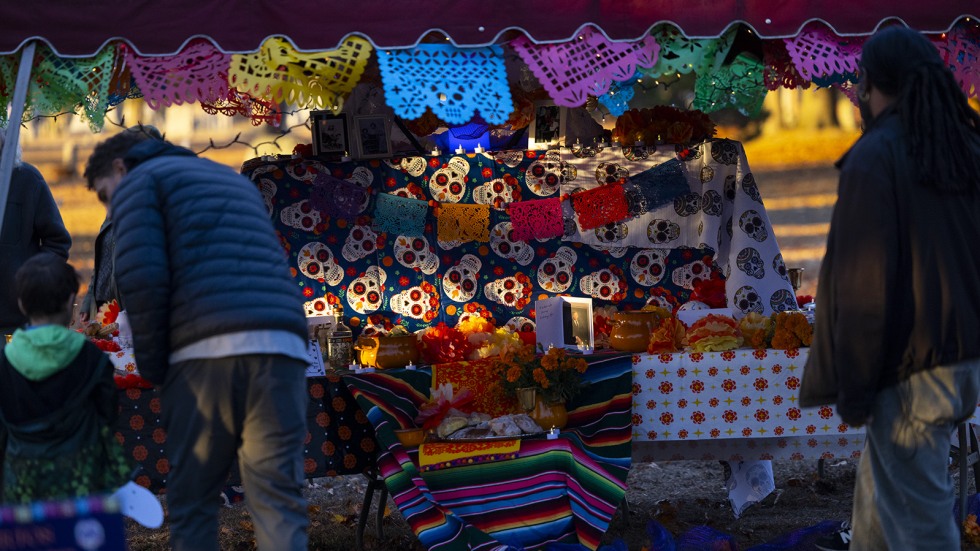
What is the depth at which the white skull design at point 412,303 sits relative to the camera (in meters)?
6.99

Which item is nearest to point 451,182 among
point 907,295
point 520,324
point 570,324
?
point 520,324

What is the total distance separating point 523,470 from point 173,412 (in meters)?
1.99

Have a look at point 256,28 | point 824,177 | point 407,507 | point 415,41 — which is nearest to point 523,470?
point 407,507

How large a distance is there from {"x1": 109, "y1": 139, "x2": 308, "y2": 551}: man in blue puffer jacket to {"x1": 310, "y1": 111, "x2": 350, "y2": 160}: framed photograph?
3319 mm

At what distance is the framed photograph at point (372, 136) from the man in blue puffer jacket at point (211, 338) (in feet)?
10.9

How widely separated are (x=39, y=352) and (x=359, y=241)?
10.9 feet

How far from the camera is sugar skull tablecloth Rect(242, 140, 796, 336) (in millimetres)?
6918

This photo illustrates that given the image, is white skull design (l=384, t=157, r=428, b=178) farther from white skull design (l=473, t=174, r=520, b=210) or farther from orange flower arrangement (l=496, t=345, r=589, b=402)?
orange flower arrangement (l=496, t=345, r=589, b=402)

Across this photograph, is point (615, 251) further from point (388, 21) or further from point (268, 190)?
point (388, 21)

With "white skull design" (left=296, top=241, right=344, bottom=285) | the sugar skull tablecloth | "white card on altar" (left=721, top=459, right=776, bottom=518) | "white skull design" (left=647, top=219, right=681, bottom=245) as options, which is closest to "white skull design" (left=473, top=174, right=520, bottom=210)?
the sugar skull tablecloth

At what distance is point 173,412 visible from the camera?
3.54m

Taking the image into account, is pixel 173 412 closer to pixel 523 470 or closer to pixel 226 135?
pixel 523 470

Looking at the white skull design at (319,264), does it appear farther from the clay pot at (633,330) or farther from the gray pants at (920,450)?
the gray pants at (920,450)

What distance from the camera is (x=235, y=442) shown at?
11.8ft
